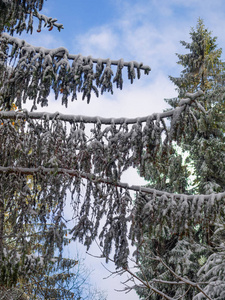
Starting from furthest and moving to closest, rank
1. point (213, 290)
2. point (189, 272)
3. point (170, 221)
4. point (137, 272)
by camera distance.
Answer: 1. point (137, 272)
2. point (189, 272)
3. point (213, 290)
4. point (170, 221)

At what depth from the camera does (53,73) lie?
4.82 metres

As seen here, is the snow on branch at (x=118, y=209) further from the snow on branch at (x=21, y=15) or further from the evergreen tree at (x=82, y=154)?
the snow on branch at (x=21, y=15)

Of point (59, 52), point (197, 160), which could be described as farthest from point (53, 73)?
point (197, 160)

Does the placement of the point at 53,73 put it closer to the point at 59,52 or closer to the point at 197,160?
the point at 59,52

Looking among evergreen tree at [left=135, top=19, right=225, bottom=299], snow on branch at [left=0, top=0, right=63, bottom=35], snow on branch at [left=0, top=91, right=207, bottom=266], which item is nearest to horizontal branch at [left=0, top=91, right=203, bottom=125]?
snow on branch at [left=0, top=91, right=207, bottom=266]

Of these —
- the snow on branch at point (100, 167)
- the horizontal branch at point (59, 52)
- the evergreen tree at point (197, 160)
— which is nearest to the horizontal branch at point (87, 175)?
the snow on branch at point (100, 167)

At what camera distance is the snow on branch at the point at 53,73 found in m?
4.83

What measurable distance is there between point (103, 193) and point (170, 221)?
0.99m

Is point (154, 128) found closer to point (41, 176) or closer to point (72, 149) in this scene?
point (72, 149)

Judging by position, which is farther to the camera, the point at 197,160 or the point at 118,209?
the point at 197,160

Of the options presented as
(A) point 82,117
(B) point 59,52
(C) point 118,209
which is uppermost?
(B) point 59,52

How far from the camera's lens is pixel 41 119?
4887mm

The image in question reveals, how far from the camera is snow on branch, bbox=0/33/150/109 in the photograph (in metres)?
4.83

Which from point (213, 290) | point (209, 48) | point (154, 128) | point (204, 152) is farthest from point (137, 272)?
point (154, 128)
